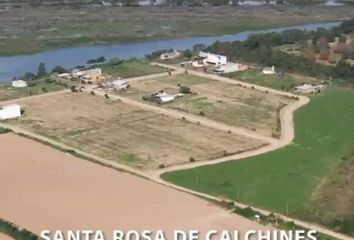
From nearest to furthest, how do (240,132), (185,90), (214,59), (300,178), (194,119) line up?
1. (300,178)
2. (240,132)
3. (194,119)
4. (185,90)
5. (214,59)

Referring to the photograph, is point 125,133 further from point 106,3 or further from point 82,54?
point 106,3

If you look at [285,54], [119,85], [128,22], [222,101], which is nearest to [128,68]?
[119,85]

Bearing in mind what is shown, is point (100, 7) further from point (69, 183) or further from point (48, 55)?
point (69, 183)

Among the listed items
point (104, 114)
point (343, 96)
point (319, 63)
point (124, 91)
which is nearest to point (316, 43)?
point (319, 63)

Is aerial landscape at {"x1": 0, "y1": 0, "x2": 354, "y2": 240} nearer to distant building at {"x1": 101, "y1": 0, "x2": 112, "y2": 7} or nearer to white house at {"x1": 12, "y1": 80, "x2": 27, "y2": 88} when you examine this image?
white house at {"x1": 12, "y1": 80, "x2": 27, "y2": 88}

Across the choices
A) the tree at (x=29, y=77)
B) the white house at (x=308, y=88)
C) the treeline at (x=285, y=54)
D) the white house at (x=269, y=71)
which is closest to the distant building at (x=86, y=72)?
the tree at (x=29, y=77)
